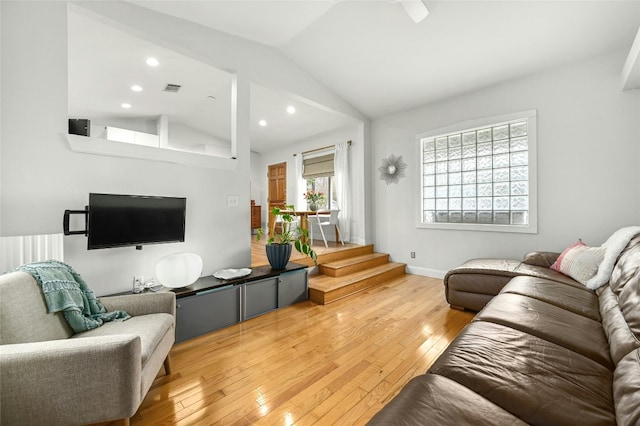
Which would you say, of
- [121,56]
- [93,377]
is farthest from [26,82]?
[93,377]

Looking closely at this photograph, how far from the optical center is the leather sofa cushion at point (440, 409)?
86 cm

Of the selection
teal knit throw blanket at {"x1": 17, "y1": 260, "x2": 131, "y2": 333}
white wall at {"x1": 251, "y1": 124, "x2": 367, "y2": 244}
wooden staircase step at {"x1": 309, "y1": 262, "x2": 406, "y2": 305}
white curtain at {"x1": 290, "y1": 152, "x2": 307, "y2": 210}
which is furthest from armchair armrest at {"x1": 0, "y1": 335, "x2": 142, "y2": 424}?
white curtain at {"x1": 290, "y1": 152, "x2": 307, "y2": 210}

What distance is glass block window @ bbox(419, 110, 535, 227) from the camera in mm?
3604

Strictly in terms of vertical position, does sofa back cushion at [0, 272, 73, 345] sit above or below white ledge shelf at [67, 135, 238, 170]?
below

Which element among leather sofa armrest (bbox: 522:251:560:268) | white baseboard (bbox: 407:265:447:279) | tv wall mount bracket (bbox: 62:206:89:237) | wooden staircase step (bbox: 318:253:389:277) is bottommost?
white baseboard (bbox: 407:265:447:279)

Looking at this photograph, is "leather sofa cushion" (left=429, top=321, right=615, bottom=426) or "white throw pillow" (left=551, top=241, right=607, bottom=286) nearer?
"leather sofa cushion" (left=429, top=321, right=615, bottom=426)

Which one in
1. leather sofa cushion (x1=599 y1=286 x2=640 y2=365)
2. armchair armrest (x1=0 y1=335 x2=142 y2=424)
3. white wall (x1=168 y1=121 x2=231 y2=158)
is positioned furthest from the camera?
white wall (x1=168 y1=121 x2=231 y2=158)

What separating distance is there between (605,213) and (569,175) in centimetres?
55

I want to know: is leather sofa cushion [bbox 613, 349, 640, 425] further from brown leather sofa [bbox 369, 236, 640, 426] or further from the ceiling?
the ceiling

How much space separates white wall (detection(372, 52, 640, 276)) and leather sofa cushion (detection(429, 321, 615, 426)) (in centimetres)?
266

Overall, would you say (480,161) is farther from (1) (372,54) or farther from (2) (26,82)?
(2) (26,82)

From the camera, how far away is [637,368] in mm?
990

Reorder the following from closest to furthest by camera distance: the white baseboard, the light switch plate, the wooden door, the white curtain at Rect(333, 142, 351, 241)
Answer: the light switch plate
the white baseboard
the white curtain at Rect(333, 142, 351, 241)
the wooden door

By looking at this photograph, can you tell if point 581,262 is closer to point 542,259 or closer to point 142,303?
point 542,259
